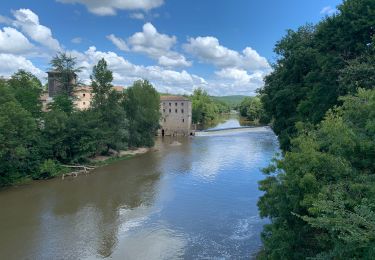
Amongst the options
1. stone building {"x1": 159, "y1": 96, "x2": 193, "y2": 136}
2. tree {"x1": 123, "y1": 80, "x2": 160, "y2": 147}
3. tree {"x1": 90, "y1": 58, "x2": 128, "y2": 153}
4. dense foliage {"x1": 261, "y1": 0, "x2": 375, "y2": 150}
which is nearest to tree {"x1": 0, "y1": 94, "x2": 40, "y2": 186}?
tree {"x1": 90, "y1": 58, "x2": 128, "y2": 153}

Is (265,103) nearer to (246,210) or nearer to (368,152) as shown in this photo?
(246,210)

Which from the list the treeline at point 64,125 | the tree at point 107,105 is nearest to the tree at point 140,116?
the treeline at point 64,125

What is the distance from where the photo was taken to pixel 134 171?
119 ft

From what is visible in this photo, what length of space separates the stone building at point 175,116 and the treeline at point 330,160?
5032cm

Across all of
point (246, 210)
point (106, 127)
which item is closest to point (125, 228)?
point (246, 210)

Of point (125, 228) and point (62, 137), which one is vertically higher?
point (62, 137)

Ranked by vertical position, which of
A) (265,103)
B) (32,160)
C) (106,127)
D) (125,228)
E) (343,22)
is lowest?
(125,228)

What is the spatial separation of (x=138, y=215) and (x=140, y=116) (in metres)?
30.6

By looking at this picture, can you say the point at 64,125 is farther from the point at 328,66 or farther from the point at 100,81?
the point at 328,66

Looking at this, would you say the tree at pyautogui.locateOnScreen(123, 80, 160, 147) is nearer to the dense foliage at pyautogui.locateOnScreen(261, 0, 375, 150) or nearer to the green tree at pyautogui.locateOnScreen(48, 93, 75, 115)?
the green tree at pyautogui.locateOnScreen(48, 93, 75, 115)

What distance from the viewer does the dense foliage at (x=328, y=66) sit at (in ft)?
61.9

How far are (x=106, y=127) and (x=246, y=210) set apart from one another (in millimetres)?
→ 25535

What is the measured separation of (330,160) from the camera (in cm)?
1022

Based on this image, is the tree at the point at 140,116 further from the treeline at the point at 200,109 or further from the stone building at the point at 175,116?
the treeline at the point at 200,109
